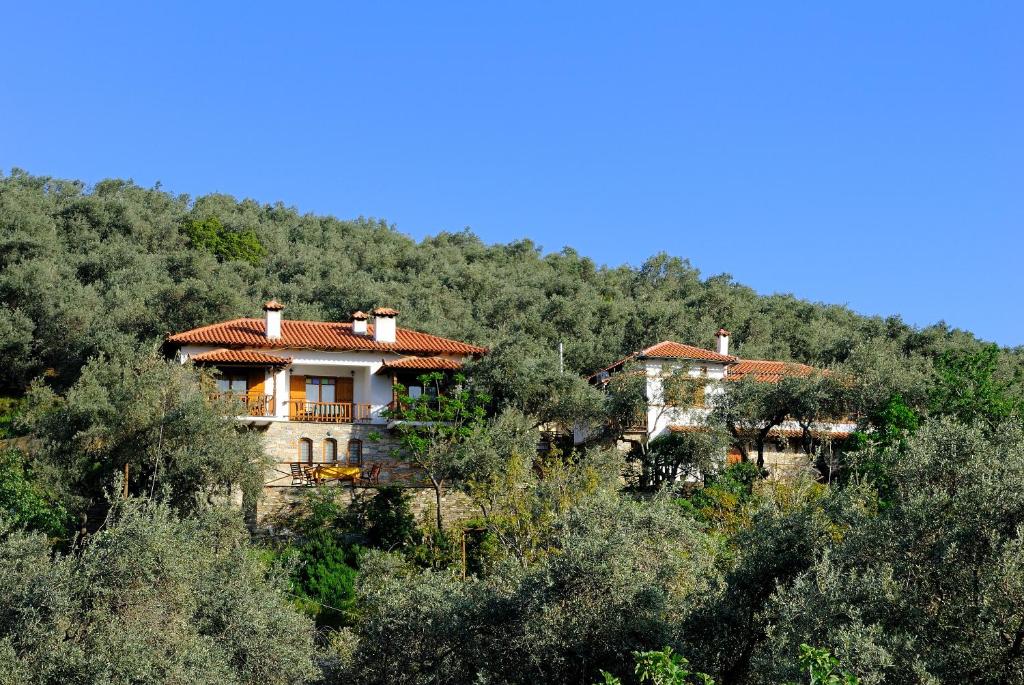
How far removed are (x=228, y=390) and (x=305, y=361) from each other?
3739 millimetres

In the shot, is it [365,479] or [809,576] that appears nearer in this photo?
[809,576]

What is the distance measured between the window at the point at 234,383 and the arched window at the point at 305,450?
107 inches

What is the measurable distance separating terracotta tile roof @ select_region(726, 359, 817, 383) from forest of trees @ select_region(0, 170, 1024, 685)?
8.76ft

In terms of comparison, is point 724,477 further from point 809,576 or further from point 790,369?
point 809,576

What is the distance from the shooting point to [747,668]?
18172 mm

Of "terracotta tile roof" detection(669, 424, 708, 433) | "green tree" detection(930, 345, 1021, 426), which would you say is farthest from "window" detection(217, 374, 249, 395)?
"green tree" detection(930, 345, 1021, 426)

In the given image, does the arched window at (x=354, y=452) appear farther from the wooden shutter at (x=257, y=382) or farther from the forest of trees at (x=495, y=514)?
the forest of trees at (x=495, y=514)

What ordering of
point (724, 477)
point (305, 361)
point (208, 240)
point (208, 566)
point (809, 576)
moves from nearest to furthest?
point (809, 576) < point (208, 566) < point (724, 477) < point (305, 361) < point (208, 240)

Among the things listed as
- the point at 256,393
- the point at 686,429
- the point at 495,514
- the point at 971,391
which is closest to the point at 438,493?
the point at 495,514

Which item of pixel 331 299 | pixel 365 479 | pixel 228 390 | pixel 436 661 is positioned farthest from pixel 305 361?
pixel 436 661

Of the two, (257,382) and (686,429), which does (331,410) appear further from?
(686,429)

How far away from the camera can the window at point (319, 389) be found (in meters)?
42.7

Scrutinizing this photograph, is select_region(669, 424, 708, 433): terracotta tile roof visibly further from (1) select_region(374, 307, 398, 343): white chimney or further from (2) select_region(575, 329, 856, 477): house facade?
(1) select_region(374, 307, 398, 343): white chimney

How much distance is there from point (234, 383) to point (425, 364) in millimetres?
6566
